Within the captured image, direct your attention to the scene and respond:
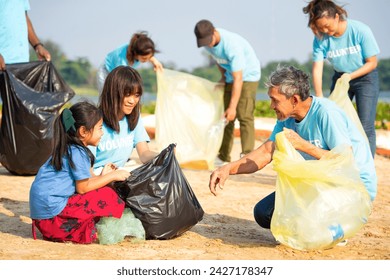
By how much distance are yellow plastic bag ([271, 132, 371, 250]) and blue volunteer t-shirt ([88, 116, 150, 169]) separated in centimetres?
123

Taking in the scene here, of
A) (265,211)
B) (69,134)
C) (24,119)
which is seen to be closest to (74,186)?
(69,134)

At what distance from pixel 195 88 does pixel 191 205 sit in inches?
128

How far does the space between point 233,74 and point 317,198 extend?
3695mm

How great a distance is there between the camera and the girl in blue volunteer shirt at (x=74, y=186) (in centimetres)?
431

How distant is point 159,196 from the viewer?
4.43m

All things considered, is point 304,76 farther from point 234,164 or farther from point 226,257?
point 226,257

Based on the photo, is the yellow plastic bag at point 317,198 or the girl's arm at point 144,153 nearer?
the yellow plastic bag at point 317,198

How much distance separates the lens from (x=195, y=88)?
766 centimetres

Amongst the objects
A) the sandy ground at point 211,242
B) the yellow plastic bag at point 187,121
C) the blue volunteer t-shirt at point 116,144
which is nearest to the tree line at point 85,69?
the yellow plastic bag at point 187,121

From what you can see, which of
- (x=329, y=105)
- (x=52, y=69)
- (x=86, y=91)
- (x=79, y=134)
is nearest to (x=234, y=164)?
(x=329, y=105)

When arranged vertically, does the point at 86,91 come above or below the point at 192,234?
below

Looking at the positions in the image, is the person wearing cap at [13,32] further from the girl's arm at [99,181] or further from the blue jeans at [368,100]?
the blue jeans at [368,100]

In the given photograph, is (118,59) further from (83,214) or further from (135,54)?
(83,214)

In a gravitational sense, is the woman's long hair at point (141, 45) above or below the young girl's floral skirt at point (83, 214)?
above
